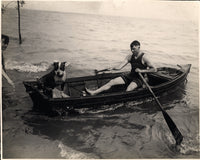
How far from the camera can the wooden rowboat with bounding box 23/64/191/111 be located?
→ 362 cm

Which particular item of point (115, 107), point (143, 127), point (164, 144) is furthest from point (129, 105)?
point (164, 144)

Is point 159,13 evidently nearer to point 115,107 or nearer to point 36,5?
point 115,107

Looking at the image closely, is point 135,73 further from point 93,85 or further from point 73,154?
point 73,154

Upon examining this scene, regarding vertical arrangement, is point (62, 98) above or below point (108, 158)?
above

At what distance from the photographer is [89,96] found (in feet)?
12.2

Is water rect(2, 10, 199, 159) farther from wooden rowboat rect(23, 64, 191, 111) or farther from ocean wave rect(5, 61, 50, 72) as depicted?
wooden rowboat rect(23, 64, 191, 111)

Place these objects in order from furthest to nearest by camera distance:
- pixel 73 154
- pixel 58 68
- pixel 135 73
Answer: pixel 135 73, pixel 58 68, pixel 73 154

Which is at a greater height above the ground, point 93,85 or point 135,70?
point 135,70

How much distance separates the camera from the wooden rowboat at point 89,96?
362 cm

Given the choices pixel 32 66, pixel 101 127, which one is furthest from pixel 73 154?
pixel 32 66

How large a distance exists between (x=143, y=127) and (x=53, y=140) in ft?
5.54

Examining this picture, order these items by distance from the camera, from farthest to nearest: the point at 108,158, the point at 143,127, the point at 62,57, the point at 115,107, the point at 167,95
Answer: the point at 62,57 → the point at 167,95 → the point at 115,107 → the point at 143,127 → the point at 108,158

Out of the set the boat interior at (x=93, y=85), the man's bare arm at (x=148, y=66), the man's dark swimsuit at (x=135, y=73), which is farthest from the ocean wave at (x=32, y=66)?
the man's bare arm at (x=148, y=66)

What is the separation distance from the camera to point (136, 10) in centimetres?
426
